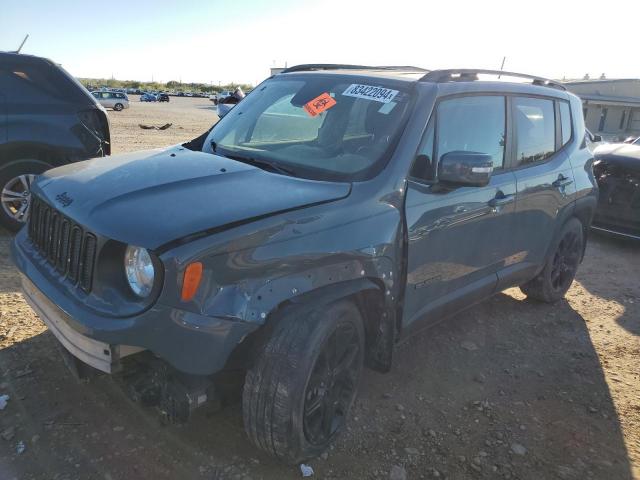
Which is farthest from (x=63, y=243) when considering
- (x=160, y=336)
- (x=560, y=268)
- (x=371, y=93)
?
(x=560, y=268)

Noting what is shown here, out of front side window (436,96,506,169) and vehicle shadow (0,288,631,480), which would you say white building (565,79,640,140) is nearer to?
front side window (436,96,506,169)

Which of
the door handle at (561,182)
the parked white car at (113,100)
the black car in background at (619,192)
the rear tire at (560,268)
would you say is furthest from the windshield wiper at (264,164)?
the parked white car at (113,100)

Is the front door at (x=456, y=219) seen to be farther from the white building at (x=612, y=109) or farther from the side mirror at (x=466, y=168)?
the white building at (x=612, y=109)

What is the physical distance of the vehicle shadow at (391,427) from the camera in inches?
103

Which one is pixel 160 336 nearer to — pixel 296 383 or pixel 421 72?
pixel 296 383

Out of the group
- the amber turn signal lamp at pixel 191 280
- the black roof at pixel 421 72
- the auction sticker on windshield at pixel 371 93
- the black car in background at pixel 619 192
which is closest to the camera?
the amber turn signal lamp at pixel 191 280

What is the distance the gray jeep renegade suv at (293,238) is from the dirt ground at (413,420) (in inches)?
14.2

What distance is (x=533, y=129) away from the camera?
13.3ft

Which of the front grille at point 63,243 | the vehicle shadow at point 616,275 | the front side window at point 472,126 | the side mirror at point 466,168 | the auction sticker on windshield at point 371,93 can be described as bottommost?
the vehicle shadow at point 616,275

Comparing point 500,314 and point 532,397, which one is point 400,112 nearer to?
point 532,397

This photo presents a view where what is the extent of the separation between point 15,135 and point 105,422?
376cm

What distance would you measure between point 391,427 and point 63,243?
2016 mm

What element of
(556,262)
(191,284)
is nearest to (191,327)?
(191,284)

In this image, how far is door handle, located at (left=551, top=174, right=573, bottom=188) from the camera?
4.27 m
